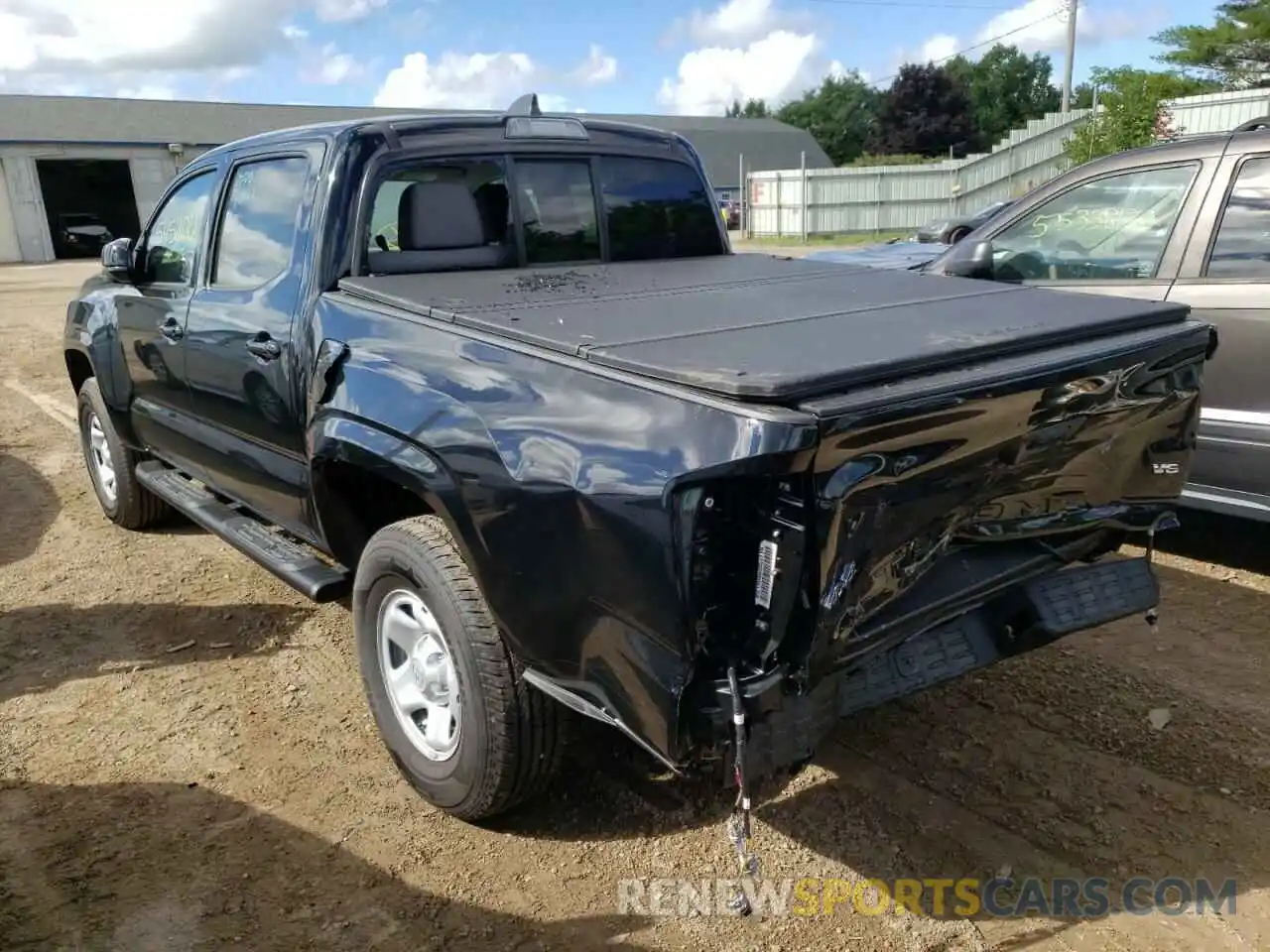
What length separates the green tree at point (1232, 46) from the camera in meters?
31.3

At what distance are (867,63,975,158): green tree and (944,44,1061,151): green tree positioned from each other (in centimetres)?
1430

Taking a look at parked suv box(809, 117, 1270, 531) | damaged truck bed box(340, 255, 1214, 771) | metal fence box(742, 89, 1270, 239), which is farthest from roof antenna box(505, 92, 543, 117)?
metal fence box(742, 89, 1270, 239)

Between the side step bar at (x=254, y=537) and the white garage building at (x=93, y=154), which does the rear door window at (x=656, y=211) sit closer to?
the side step bar at (x=254, y=537)

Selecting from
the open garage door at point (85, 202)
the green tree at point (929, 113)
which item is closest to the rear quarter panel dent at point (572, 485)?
the open garage door at point (85, 202)

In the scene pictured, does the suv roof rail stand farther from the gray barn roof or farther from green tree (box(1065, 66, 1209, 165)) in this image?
the gray barn roof

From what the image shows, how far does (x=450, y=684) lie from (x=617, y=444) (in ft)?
3.54

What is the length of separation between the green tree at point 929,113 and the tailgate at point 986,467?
2494 inches

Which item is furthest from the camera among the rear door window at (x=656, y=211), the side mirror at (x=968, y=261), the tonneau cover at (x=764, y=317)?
the side mirror at (x=968, y=261)

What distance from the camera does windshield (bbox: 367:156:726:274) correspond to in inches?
141

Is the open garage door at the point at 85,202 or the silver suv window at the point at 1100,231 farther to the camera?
the open garage door at the point at 85,202

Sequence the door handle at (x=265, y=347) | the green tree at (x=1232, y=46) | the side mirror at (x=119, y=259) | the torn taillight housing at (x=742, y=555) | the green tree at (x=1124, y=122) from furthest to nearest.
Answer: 1. the green tree at (x=1232, y=46)
2. the green tree at (x=1124, y=122)
3. the side mirror at (x=119, y=259)
4. the door handle at (x=265, y=347)
5. the torn taillight housing at (x=742, y=555)

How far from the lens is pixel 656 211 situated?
14.2ft

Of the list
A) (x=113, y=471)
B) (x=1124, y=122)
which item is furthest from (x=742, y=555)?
(x=1124, y=122)

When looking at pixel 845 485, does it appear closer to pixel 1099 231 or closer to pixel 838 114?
pixel 1099 231
